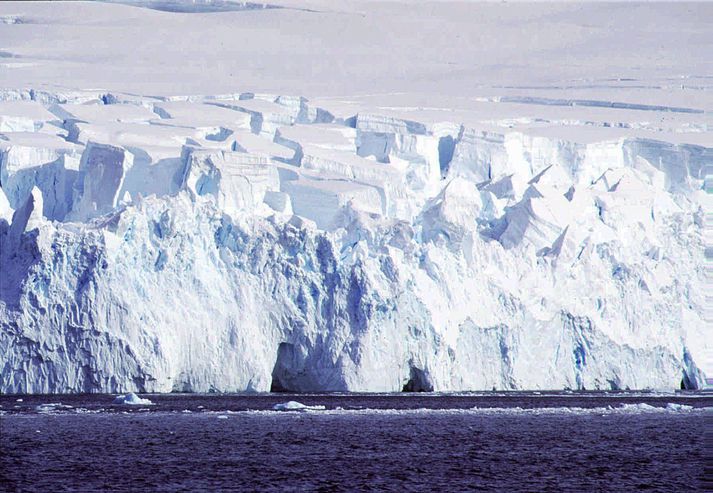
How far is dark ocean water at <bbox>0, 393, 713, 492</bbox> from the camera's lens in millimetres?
17938

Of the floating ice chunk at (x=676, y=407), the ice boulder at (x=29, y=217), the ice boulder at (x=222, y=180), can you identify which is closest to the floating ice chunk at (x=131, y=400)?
the ice boulder at (x=29, y=217)

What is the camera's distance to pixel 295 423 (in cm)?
2402

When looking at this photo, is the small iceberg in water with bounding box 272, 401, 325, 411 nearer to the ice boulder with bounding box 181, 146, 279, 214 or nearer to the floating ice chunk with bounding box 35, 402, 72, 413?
the floating ice chunk with bounding box 35, 402, 72, 413

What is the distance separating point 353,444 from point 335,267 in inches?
217

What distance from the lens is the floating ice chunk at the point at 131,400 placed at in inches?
966

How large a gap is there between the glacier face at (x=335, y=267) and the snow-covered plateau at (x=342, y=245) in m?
0.04

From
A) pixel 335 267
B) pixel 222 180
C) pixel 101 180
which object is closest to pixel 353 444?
pixel 335 267

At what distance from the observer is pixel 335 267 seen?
2634cm

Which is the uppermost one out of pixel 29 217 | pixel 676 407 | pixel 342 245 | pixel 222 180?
pixel 222 180

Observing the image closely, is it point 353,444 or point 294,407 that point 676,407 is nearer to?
point 294,407

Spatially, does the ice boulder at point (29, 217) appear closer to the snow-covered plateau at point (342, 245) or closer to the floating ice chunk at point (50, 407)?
the snow-covered plateau at point (342, 245)

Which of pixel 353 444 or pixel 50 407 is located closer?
pixel 353 444

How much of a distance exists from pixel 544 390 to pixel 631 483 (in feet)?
35.9

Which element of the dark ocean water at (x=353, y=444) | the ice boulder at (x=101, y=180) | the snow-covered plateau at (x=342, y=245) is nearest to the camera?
the dark ocean water at (x=353, y=444)
